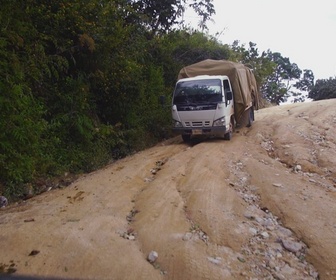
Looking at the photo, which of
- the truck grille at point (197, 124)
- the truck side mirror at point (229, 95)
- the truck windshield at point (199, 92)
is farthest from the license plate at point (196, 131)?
the truck side mirror at point (229, 95)

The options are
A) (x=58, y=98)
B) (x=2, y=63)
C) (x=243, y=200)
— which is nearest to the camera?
(x=243, y=200)

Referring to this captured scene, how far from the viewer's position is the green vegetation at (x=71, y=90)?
7.00m

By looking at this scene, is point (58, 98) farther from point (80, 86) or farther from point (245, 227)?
point (245, 227)

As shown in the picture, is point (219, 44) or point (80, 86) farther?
point (219, 44)

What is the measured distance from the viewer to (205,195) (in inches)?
238

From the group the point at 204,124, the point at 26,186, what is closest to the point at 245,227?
the point at 26,186

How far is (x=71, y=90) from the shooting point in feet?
31.5

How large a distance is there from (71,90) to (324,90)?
86.9 feet

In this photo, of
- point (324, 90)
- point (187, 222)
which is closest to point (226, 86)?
point (187, 222)

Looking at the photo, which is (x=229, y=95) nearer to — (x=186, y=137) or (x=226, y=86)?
(x=226, y=86)

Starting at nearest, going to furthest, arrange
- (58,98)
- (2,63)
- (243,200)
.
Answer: (243,200)
(2,63)
(58,98)

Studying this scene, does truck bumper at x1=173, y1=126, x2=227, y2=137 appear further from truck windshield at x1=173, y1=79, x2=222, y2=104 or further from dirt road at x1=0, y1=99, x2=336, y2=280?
dirt road at x1=0, y1=99, x2=336, y2=280

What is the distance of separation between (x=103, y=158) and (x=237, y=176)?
431cm

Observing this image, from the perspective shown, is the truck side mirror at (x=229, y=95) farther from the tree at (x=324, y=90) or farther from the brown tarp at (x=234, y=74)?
the tree at (x=324, y=90)
